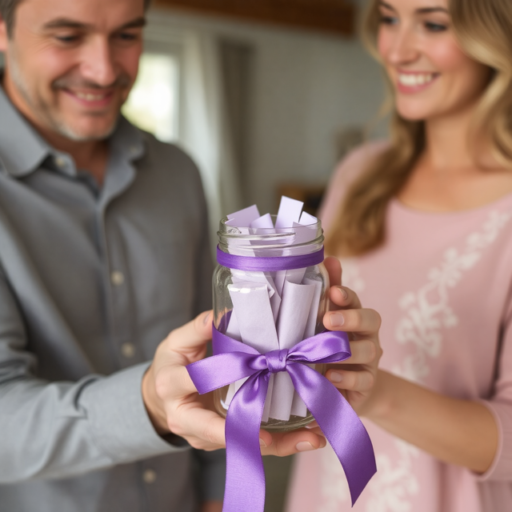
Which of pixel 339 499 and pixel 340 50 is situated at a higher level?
pixel 340 50

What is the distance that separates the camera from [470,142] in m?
1.30

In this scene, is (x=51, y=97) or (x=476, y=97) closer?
(x=51, y=97)

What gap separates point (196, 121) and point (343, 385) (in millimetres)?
4681

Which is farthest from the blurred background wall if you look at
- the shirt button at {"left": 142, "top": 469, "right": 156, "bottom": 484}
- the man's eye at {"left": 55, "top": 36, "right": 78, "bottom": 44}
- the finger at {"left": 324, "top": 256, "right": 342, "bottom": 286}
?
the finger at {"left": 324, "top": 256, "right": 342, "bottom": 286}

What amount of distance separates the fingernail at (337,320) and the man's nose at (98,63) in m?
0.62

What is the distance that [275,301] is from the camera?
0.66 m

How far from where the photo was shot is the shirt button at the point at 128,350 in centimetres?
108

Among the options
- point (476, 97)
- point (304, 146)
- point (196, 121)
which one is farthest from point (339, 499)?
point (304, 146)

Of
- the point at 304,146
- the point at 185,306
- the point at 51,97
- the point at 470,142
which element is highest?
the point at 51,97

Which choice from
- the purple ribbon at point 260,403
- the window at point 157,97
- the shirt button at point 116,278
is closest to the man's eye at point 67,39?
the shirt button at point 116,278

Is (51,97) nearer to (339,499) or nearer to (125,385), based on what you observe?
(125,385)

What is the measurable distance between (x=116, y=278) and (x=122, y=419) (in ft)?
0.99

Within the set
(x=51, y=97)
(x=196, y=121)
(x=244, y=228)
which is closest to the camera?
(x=244, y=228)

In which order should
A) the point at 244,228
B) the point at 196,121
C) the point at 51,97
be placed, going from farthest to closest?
1. the point at 196,121
2. the point at 51,97
3. the point at 244,228
